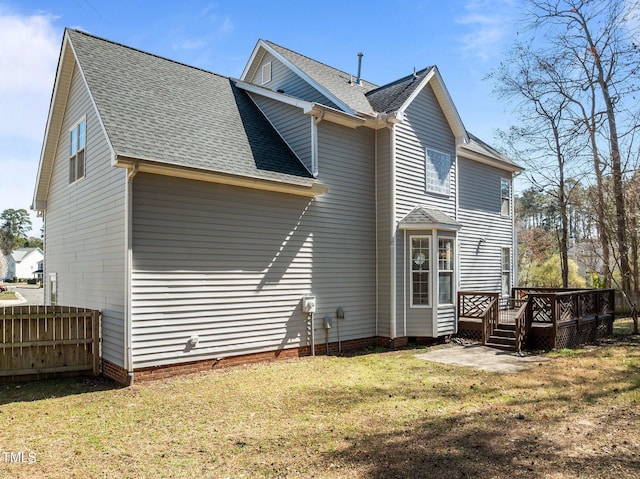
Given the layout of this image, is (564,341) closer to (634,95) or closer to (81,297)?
(634,95)

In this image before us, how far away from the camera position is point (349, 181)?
11.5 metres

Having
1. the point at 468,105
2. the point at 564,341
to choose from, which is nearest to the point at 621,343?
the point at 564,341

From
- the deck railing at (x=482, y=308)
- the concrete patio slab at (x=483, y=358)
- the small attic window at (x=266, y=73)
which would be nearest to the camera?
the concrete patio slab at (x=483, y=358)

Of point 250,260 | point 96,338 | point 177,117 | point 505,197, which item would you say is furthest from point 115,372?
point 505,197

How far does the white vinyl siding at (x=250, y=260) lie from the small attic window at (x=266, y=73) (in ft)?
13.4

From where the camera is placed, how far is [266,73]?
46.1 ft

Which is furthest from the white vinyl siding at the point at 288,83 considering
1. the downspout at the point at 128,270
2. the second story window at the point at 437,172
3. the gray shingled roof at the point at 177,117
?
the downspout at the point at 128,270

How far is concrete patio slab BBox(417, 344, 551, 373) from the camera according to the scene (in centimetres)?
953

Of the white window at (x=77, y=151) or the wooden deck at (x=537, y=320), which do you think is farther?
the wooden deck at (x=537, y=320)

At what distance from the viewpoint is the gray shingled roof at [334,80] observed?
489 inches

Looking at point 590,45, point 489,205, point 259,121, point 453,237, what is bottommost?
point 453,237

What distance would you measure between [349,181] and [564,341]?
7.15 meters

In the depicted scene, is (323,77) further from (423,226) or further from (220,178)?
(220,178)

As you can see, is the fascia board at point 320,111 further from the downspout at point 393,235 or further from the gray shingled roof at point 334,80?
the downspout at point 393,235
